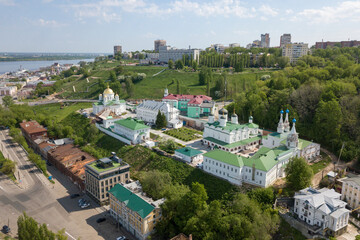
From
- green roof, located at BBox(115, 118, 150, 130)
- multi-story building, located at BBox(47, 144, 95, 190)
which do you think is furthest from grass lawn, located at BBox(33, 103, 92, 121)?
green roof, located at BBox(115, 118, 150, 130)

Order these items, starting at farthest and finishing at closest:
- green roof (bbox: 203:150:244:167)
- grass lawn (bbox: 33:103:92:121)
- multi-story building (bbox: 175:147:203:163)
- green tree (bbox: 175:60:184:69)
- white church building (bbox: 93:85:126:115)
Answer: green tree (bbox: 175:60:184:69)
grass lawn (bbox: 33:103:92:121)
white church building (bbox: 93:85:126:115)
multi-story building (bbox: 175:147:203:163)
green roof (bbox: 203:150:244:167)

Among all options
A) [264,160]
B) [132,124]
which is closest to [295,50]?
[132,124]

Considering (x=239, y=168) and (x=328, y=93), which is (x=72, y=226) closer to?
A: (x=239, y=168)

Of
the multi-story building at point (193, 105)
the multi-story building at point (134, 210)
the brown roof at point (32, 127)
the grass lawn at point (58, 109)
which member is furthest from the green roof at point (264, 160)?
the grass lawn at point (58, 109)

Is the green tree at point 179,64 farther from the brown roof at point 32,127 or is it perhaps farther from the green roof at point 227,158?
the green roof at point 227,158

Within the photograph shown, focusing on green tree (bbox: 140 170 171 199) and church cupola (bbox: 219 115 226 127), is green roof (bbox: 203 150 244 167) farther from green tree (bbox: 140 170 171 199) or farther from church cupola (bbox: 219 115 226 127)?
church cupola (bbox: 219 115 226 127)

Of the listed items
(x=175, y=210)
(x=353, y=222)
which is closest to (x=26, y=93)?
(x=175, y=210)

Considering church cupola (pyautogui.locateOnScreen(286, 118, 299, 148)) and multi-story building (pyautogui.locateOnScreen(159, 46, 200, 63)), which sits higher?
multi-story building (pyautogui.locateOnScreen(159, 46, 200, 63))

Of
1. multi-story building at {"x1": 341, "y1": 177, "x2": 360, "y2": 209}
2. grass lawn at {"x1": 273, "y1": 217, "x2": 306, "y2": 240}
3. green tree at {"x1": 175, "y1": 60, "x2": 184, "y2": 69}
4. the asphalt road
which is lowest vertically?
the asphalt road

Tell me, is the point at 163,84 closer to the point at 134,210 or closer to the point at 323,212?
the point at 134,210
